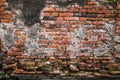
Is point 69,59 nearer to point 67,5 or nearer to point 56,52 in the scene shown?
point 56,52

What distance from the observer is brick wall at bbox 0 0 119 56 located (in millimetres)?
4914

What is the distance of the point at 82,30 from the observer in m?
4.91

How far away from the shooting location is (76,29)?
492 cm

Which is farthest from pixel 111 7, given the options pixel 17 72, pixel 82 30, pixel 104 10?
pixel 17 72

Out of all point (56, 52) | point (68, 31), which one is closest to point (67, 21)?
point (68, 31)

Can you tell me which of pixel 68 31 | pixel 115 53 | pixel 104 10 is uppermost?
pixel 104 10

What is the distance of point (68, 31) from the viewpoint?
492 cm

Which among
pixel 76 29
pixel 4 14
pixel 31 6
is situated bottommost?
pixel 76 29

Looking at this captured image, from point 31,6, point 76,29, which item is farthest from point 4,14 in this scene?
point 76,29

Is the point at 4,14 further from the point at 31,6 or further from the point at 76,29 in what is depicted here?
the point at 76,29

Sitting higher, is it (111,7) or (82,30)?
(111,7)

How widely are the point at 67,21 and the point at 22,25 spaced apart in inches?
33.5

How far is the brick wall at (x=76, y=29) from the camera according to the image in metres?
4.91

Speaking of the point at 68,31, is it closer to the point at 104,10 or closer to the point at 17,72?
the point at 104,10
